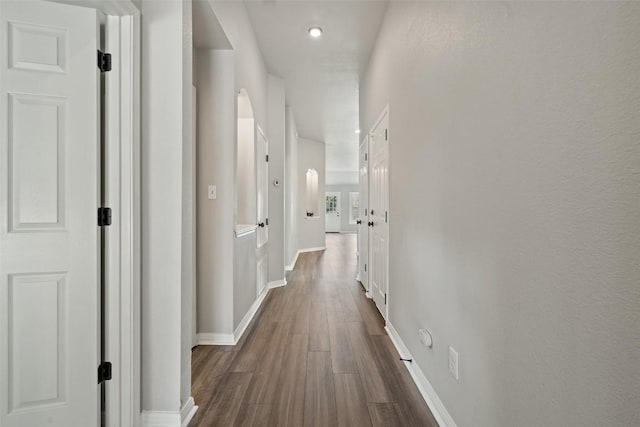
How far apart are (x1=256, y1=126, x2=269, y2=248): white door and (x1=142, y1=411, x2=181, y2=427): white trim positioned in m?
2.19

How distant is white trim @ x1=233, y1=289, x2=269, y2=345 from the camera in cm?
269

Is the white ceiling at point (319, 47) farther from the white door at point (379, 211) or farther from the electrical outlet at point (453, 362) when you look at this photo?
the electrical outlet at point (453, 362)

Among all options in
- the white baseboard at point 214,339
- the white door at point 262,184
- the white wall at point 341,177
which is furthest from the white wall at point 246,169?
the white wall at point 341,177

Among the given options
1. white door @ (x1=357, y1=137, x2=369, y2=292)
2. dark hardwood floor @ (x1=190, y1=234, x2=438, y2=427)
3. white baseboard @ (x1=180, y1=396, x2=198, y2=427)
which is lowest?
dark hardwood floor @ (x1=190, y1=234, x2=438, y2=427)

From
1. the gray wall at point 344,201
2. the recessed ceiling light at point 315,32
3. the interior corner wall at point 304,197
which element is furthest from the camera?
the gray wall at point 344,201

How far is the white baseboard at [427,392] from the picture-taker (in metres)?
1.60

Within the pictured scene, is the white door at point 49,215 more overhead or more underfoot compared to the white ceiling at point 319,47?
more underfoot

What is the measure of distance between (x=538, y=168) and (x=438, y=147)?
0.83m

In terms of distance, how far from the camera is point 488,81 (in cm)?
122

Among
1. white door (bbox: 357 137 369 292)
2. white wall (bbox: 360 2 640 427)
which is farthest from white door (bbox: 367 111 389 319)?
white wall (bbox: 360 2 640 427)

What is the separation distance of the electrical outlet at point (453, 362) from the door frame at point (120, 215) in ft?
4.90

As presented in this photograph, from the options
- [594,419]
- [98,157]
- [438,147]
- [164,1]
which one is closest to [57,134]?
[98,157]

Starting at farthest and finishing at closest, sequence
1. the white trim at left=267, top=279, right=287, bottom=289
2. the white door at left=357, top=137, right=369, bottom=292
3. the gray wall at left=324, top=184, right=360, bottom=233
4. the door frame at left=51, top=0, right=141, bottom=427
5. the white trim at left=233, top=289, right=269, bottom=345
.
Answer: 1. the gray wall at left=324, top=184, right=360, bottom=233
2. the white trim at left=267, top=279, right=287, bottom=289
3. the white door at left=357, top=137, right=369, bottom=292
4. the white trim at left=233, top=289, right=269, bottom=345
5. the door frame at left=51, top=0, right=141, bottom=427

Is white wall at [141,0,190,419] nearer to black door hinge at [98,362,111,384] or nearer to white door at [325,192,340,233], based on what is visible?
black door hinge at [98,362,111,384]
